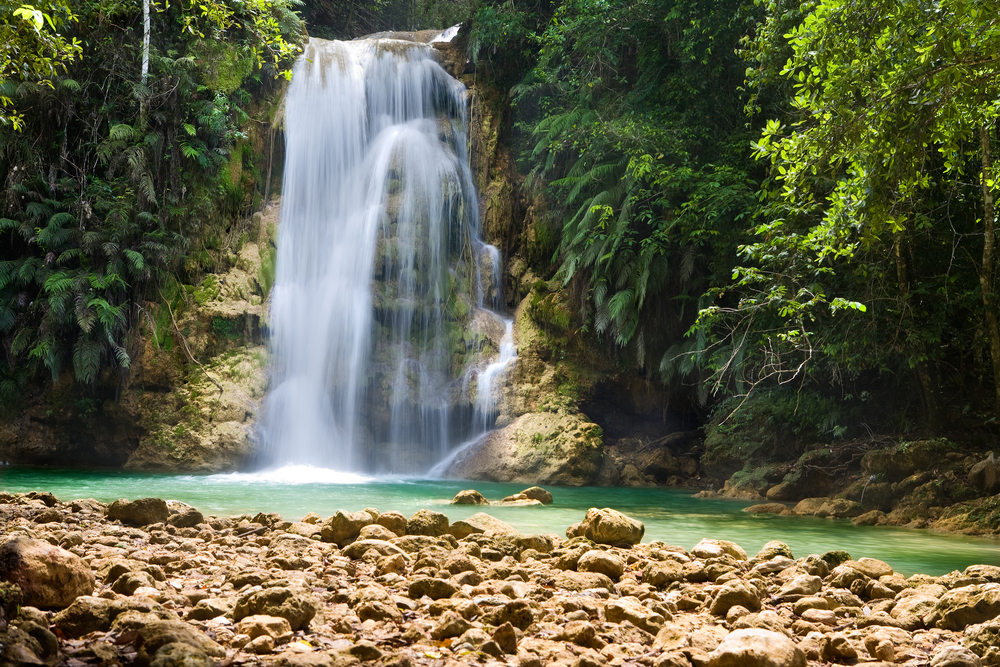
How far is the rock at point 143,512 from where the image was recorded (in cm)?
595

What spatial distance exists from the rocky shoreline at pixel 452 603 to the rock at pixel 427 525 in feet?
0.97

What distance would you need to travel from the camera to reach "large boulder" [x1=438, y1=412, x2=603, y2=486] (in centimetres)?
1391

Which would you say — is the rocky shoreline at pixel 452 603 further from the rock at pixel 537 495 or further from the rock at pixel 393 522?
the rock at pixel 537 495

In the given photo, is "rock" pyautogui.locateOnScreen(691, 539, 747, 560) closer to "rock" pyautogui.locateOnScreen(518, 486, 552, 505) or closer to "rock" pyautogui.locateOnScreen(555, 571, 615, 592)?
"rock" pyautogui.locateOnScreen(555, 571, 615, 592)

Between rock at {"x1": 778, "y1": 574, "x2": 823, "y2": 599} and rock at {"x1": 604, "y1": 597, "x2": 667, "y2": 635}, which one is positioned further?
rock at {"x1": 778, "y1": 574, "x2": 823, "y2": 599}

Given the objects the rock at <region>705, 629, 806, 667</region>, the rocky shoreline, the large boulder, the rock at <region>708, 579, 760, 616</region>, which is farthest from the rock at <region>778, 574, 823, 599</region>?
the large boulder

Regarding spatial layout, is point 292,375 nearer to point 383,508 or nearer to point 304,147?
point 304,147

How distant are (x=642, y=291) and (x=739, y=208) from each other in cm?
235

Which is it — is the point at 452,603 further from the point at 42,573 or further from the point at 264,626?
the point at 42,573

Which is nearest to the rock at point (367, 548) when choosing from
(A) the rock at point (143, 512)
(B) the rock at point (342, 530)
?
(B) the rock at point (342, 530)

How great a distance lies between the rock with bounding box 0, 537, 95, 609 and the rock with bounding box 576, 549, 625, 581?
2795 mm

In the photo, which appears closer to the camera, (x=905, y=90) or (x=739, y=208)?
(x=905, y=90)

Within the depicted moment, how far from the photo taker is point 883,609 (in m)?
3.98

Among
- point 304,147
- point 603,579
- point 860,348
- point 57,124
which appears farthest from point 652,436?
point 57,124
